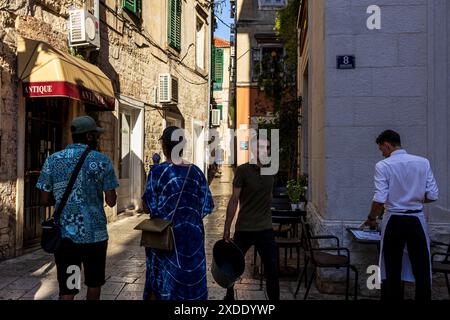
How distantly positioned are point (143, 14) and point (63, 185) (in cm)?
825

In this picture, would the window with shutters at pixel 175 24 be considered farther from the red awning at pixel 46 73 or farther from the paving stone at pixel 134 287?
the paving stone at pixel 134 287

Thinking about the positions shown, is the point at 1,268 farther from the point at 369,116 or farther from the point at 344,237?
the point at 369,116

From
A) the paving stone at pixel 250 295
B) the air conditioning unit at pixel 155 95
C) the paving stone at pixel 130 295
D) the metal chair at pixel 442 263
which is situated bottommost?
the paving stone at pixel 250 295

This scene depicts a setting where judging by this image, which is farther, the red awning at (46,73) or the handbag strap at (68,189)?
the red awning at (46,73)

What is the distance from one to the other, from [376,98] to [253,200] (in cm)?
183

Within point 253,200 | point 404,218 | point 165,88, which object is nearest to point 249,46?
point 165,88

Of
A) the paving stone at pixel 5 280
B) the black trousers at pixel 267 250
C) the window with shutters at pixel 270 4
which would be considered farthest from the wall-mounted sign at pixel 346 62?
the window with shutters at pixel 270 4

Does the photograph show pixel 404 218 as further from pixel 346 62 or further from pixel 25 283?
pixel 25 283

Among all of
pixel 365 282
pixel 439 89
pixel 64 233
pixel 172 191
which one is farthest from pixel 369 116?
pixel 64 233

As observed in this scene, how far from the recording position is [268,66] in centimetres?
1152

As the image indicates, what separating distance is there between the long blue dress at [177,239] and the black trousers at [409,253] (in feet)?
5.39

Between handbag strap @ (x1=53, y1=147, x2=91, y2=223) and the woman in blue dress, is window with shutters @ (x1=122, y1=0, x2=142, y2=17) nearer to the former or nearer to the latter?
handbag strap @ (x1=53, y1=147, x2=91, y2=223)

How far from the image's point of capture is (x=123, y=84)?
31.4 ft

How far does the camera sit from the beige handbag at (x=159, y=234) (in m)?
2.94
